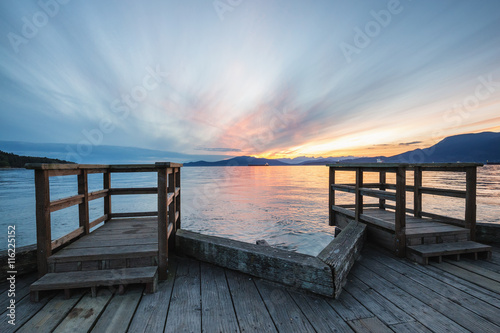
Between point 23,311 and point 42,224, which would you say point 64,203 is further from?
point 23,311

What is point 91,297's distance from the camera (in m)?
2.47

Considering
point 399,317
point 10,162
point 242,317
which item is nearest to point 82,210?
point 242,317

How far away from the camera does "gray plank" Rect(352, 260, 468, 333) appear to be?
202 centimetres

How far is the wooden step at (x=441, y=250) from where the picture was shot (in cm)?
331

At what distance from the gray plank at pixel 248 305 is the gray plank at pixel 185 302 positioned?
0.41m

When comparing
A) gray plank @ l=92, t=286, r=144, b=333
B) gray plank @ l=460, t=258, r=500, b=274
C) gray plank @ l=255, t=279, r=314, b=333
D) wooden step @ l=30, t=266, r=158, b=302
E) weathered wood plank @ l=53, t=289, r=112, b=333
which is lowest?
gray plank @ l=460, t=258, r=500, b=274

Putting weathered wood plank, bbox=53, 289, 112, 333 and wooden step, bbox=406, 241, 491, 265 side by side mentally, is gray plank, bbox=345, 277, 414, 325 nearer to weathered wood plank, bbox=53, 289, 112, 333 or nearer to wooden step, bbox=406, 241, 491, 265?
wooden step, bbox=406, 241, 491, 265

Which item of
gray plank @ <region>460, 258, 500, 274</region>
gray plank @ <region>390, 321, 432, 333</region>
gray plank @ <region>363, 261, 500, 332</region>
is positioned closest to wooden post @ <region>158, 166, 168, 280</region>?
gray plank @ <region>390, 321, 432, 333</region>

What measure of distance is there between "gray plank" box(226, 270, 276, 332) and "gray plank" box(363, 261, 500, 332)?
179 centimetres

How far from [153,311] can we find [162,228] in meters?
1.00

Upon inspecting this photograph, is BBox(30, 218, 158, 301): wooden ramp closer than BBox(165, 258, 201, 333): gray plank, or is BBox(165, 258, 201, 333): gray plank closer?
BBox(165, 258, 201, 333): gray plank

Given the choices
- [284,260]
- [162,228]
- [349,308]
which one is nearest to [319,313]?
[349,308]

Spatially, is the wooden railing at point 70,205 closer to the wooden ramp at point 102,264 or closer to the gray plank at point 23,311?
the wooden ramp at point 102,264

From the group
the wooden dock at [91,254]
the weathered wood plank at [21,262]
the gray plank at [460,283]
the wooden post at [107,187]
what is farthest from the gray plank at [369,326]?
the wooden post at [107,187]
